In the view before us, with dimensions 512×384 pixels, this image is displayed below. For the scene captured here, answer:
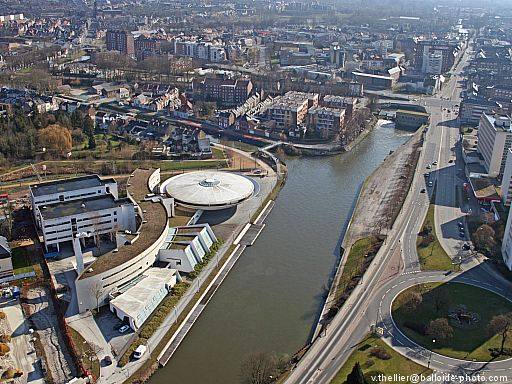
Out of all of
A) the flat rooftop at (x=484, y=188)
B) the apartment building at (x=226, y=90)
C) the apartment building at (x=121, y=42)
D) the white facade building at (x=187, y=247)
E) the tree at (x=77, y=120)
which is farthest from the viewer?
the apartment building at (x=121, y=42)

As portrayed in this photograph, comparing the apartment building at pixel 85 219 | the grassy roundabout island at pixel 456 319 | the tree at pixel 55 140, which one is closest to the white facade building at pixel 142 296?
the apartment building at pixel 85 219

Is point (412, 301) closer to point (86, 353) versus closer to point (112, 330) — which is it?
point (112, 330)

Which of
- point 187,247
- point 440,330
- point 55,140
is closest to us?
point 440,330

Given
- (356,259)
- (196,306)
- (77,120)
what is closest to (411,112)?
(77,120)

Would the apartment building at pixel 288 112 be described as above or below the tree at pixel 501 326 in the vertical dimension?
above

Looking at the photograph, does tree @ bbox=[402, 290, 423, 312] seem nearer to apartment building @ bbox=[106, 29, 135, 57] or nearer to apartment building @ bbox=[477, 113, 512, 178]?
apartment building @ bbox=[477, 113, 512, 178]

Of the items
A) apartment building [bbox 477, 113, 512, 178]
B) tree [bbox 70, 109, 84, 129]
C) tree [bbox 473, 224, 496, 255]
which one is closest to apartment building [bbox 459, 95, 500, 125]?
apartment building [bbox 477, 113, 512, 178]

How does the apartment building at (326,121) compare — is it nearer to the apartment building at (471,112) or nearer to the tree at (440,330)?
the apartment building at (471,112)
